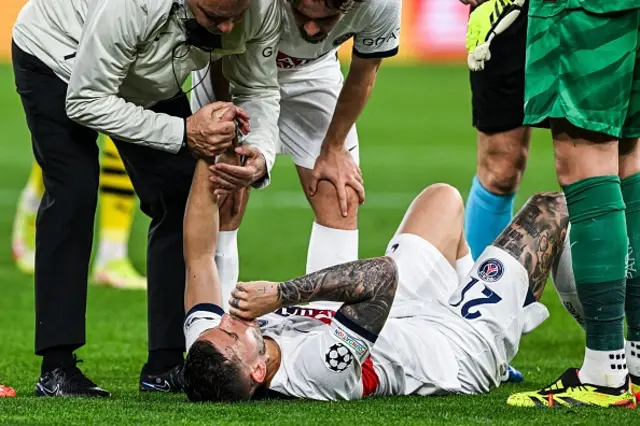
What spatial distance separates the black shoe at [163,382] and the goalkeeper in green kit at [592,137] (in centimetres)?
123

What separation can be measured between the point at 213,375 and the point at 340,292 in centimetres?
48

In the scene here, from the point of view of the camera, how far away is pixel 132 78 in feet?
15.1

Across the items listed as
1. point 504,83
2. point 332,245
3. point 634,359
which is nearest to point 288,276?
point 332,245

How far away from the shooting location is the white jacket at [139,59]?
14.4ft

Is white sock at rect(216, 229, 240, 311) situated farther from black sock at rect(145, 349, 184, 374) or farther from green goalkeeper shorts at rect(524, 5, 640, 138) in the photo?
green goalkeeper shorts at rect(524, 5, 640, 138)

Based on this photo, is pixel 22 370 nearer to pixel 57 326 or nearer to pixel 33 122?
pixel 57 326

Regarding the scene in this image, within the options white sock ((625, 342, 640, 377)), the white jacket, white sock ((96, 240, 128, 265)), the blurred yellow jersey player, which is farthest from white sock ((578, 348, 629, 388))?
white sock ((96, 240, 128, 265))

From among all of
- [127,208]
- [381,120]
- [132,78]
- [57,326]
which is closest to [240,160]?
[132,78]

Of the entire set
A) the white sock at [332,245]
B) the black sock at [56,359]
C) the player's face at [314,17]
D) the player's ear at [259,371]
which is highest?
the player's face at [314,17]

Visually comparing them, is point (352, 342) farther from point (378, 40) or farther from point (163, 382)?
point (378, 40)

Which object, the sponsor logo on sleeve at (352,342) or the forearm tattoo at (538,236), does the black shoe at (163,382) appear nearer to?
the sponsor logo on sleeve at (352,342)

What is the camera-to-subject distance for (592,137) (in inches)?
169

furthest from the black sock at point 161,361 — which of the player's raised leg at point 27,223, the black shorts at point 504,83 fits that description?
the player's raised leg at point 27,223

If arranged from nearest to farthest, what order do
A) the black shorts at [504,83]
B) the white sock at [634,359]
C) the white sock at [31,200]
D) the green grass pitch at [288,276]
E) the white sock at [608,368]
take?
1. the green grass pitch at [288,276]
2. the white sock at [608,368]
3. the white sock at [634,359]
4. the black shorts at [504,83]
5. the white sock at [31,200]
